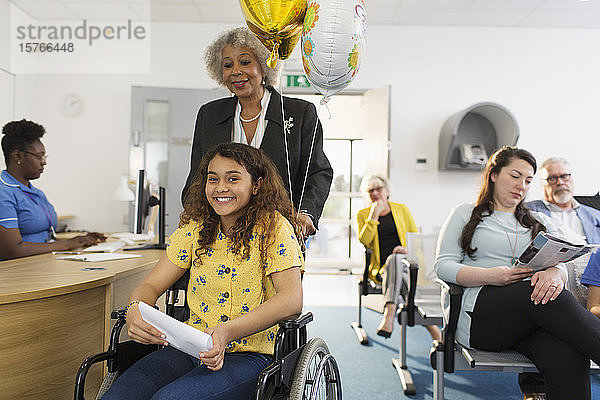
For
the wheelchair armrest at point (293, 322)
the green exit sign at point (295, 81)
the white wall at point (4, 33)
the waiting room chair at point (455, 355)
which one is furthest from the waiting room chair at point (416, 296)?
the white wall at point (4, 33)

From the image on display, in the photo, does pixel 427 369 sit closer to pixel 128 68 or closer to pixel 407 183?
pixel 407 183

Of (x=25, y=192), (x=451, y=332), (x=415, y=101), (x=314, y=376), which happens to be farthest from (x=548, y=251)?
(x=415, y=101)

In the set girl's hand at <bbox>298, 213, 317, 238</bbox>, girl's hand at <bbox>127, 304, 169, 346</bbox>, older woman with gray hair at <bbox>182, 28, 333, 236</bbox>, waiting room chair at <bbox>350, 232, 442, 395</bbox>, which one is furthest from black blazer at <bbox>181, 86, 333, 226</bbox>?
waiting room chair at <bbox>350, 232, 442, 395</bbox>

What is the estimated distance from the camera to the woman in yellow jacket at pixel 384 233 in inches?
141

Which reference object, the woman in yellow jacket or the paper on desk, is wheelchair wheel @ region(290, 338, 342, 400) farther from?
the woman in yellow jacket

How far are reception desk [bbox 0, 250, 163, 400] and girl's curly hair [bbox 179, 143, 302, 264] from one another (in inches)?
20.3

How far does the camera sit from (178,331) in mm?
1274

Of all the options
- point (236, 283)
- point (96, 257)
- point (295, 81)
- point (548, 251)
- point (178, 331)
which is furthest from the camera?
point (295, 81)

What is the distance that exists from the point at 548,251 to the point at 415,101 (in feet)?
12.6

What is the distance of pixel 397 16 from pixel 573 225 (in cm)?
292

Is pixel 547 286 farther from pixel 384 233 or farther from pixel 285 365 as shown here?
pixel 384 233

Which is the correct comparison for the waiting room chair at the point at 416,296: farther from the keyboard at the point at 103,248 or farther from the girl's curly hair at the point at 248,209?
the keyboard at the point at 103,248

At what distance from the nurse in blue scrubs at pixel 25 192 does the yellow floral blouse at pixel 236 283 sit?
144 centimetres

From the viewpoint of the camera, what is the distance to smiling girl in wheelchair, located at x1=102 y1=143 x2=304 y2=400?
141 cm
